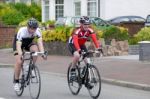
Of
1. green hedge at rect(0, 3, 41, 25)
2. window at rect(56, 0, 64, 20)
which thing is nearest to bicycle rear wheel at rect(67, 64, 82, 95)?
green hedge at rect(0, 3, 41, 25)

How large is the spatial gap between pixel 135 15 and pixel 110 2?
2177mm

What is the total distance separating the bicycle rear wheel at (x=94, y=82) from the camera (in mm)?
12344

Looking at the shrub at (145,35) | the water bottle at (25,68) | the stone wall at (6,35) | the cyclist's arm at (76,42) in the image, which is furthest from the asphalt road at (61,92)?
the stone wall at (6,35)

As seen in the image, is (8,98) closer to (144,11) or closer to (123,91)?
(123,91)

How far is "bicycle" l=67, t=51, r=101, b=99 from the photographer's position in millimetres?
12383

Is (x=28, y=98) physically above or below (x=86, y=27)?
below

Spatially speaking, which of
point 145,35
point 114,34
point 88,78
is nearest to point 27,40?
point 88,78

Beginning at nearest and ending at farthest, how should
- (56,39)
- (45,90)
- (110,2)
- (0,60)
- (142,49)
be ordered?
(45,90) < (142,49) < (0,60) < (56,39) < (110,2)

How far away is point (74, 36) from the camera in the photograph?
12672 millimetres

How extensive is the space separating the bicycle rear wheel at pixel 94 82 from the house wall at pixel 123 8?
27369 millimetres

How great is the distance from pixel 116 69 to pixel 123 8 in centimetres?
2215

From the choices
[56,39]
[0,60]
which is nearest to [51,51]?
[56,39]

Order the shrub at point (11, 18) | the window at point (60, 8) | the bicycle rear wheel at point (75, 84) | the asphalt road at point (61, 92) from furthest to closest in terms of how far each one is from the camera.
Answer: the window at point (60, 8)
the shrub at point (11, 18)
the asphalt road at point (61, 92)
the bicycle rear wheel at point (75, 84)

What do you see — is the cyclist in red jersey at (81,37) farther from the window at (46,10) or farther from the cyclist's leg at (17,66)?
the window at (46,10)
